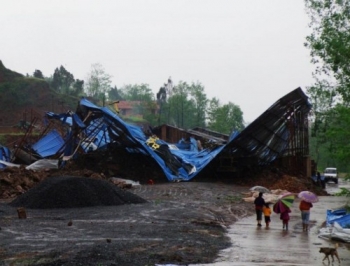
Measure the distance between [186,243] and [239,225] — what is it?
527 cm

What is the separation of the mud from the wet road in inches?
15.6

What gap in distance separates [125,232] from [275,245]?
378cm

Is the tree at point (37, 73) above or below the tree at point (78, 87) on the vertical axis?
above

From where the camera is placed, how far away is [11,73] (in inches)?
3248

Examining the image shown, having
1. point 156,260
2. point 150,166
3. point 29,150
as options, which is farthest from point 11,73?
point 156,260

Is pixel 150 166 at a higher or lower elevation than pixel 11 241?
higher

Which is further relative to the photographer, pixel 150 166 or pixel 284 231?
pixel 150 166

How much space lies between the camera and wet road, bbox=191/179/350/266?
465 inches

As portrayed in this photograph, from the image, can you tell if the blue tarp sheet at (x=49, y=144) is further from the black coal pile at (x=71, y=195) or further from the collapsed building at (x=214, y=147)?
the black coal pile at (x=71, y=195)

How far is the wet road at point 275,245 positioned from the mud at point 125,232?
0.40 meters

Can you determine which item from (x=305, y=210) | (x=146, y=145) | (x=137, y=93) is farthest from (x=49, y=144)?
(x=137, y=93)

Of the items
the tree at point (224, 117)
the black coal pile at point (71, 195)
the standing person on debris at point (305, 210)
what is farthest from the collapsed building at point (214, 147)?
the tree at point (224, 117)

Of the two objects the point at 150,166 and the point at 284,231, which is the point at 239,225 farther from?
the point at 150,166

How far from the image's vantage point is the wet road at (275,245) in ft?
38.8
